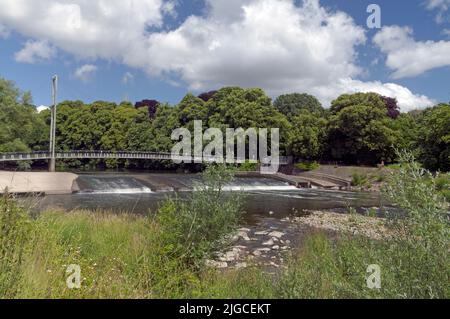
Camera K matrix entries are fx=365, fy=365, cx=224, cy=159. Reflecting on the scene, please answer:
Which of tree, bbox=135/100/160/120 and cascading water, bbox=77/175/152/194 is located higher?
tree, bbox=135/100/160/120

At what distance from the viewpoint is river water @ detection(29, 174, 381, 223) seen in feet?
70.8

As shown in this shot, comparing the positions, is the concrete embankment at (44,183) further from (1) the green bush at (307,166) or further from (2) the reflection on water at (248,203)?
(1) the green bush at (307,166)

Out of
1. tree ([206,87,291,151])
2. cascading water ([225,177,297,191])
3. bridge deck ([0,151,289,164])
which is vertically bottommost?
cascading water ([225,177,297,191])

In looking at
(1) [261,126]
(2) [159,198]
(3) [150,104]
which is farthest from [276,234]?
(3) [150,104]

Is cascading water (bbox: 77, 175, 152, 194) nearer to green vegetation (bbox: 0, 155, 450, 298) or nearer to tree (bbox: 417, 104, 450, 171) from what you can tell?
green vegetation (bbox: 0, 155, 450, 298)

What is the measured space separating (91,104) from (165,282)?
249 feet

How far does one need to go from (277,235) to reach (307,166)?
34037 mm

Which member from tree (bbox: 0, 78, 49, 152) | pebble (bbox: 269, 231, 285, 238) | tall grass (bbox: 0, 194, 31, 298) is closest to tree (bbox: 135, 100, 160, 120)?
tree (bbox: 0, 78, 49, 152)

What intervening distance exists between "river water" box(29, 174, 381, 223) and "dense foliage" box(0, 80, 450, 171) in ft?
39.7

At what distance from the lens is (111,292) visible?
478 centimetres

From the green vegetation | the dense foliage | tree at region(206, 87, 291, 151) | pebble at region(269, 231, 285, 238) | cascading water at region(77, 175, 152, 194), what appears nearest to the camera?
the green vegetation

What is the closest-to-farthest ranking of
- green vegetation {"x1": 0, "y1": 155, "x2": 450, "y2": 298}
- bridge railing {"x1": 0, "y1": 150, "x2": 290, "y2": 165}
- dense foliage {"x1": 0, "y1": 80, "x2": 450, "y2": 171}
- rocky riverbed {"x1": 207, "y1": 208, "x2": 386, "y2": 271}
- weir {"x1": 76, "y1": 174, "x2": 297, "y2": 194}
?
green vegetation {"x1": 0, "y1": 155, "x2": 450, "y2": 298}
rocky riverbed {"x1": 207, "y1": 208, "x2": 386, "y2": 271}
weir {"x1": 76, "y1": 174, "x2": 297, "y2": 194}
bridge railing {"x1": 0, "y1": 150, "x2": 290, "y2": 165}
dense foliage {"x1": 0, "y1": 80, "x2": 450, "y2": 171}

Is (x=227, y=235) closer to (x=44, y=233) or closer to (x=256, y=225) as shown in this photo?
(x=44, y=233)
